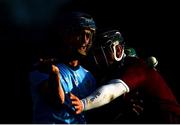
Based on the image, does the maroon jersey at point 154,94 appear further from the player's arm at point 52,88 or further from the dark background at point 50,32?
the dark background at point 50,32

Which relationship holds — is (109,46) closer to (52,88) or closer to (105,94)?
(105,94)

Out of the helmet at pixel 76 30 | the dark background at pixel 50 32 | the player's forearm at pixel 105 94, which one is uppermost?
the helmet at pixel 76 30

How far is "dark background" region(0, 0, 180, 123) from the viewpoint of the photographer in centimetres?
869

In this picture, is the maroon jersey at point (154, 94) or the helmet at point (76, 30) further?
the maroon jersey at point (154, 94)

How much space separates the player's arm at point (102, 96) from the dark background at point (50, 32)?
2.88m

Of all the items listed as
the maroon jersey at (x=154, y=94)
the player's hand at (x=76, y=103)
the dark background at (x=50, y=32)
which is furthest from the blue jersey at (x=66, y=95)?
the dark background at (x=50, y=32)

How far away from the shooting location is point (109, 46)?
6.27 metres

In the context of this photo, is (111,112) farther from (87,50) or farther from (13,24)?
(13,24)

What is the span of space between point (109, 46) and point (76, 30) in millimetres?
500

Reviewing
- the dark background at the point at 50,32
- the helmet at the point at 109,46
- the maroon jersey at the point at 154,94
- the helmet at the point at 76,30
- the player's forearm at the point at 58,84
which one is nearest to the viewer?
the player's forearm at the point at 58,84

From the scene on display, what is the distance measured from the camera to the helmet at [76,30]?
578 centimetres

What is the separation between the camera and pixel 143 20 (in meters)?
8.73

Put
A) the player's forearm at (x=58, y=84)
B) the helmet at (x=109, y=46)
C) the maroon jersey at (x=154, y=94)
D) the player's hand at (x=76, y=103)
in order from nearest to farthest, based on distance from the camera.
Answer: the player's forearm at (x=58, y=84) < the player's hand at (x=76, y=103) < the maroon jersey at (x=154, y=94) < the helmet at (x=109, y=46)

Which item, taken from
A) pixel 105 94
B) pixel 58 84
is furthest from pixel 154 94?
pixel 58 84
